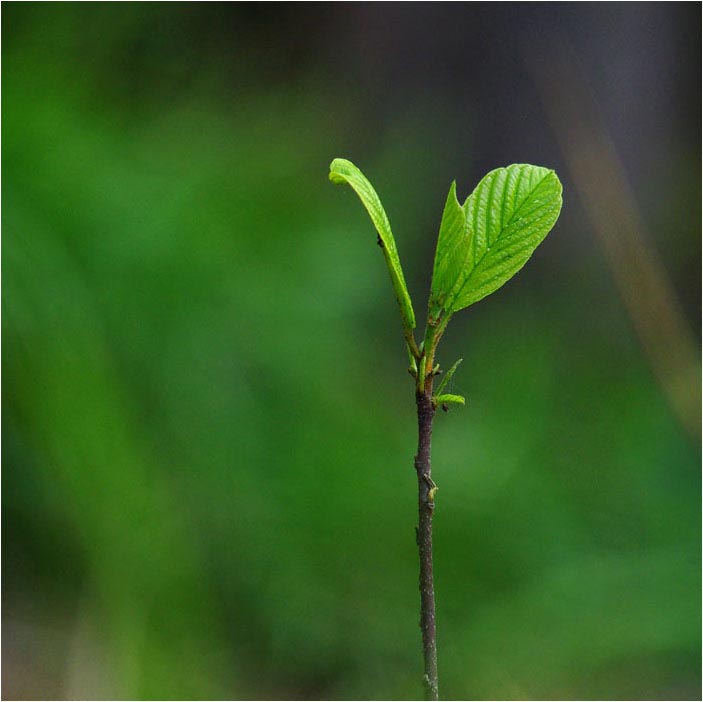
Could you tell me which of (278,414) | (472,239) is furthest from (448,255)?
(278,414)

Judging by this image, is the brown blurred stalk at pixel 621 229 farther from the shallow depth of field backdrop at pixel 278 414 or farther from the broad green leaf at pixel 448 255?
the broad green leaf at pixel 448 255

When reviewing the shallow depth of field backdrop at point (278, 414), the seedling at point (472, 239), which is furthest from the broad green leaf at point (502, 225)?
the shallow depth of field backdrop at point (278, 414)

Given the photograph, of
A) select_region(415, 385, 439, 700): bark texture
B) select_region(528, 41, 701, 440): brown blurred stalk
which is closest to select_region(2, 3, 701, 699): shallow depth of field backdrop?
select_region(528, 41, 701, 440): brown blurred stalk

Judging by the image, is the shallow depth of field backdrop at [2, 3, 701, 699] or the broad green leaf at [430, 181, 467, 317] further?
the shallow depth of field backdrop at [2, 3, 701, 699]

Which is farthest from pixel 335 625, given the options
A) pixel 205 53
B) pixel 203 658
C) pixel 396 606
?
pixel 205 53

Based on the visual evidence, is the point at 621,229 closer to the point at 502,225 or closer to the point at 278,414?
the point at 278,414

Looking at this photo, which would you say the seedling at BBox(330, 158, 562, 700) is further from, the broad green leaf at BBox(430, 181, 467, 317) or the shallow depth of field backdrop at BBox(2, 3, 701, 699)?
the shallow depth of field backdrop at BBox(2, 3, 701, 699)
